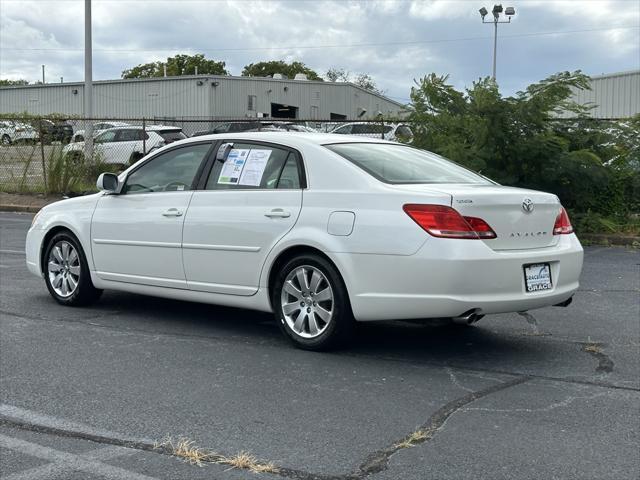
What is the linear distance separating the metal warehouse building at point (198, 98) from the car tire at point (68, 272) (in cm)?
3890

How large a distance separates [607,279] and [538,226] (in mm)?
4134

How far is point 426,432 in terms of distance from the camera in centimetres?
431

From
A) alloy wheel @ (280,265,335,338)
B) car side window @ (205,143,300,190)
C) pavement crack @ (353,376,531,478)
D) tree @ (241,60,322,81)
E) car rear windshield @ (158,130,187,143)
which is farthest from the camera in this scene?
tree @ (241,60,322,81)

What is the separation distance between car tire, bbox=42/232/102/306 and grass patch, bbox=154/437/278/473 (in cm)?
377

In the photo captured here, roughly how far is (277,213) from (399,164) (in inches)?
40.1

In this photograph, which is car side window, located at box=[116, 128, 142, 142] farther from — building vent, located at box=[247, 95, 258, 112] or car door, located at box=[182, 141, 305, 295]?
building vent, located at box=[247, 95, 258, 112]

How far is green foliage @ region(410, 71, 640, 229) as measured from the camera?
12633mm

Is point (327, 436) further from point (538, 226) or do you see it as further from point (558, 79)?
point (558, 79)

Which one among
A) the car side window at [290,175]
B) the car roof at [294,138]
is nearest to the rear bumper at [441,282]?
the car side window at [290,175]

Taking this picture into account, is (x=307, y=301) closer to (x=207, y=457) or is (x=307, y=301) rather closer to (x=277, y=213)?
(x=277, y=213)

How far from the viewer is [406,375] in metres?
5.43

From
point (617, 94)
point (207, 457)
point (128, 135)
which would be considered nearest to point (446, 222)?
point (207, 457)

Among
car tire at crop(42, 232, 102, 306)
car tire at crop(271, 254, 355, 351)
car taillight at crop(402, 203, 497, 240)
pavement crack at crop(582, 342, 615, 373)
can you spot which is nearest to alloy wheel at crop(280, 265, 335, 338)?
car tire at crop(271, 254, 355, 351)

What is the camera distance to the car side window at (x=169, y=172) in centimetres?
689
